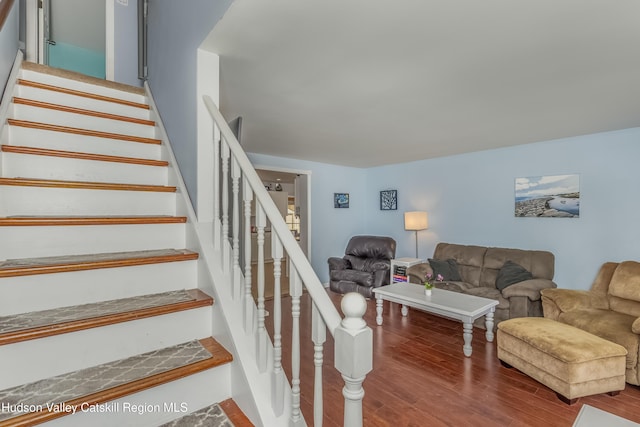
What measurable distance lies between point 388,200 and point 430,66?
12.5ft

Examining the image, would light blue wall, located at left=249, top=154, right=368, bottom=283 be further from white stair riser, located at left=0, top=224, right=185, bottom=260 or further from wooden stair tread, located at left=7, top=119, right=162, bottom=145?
white stair riser, located at left=0, top=224, right=185, bottom=260

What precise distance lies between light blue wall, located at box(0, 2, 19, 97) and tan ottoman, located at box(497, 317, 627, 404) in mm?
3974

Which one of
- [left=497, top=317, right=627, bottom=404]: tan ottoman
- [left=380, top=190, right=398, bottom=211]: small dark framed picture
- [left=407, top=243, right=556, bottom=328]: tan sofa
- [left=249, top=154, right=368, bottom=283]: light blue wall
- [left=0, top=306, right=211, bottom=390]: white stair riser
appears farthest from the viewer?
[left=380, top=190, right=398, bottom=211]: small dark framed picture

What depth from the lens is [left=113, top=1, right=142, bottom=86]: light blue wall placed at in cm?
335

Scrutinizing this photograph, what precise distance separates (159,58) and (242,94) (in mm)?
716

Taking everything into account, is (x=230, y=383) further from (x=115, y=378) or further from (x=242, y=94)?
(x=242, y=94)

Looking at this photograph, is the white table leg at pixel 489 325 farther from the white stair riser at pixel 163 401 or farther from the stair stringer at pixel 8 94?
the stair stringer at pixel 8 94

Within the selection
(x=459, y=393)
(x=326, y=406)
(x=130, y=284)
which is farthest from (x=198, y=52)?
(x=459, y=393)

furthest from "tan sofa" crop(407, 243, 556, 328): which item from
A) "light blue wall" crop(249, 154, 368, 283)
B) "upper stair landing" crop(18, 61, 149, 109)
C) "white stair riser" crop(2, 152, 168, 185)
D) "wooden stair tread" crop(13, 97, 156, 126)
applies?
"upper stair landing" crop(18, 61, 149, 109)

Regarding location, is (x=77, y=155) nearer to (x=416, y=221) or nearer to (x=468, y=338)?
(x=468, y=338)

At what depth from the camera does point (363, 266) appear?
16.6ft

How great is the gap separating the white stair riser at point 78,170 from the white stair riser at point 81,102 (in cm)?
69

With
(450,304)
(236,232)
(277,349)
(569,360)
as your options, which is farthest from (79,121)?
(569,360)

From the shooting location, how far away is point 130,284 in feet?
4.62
